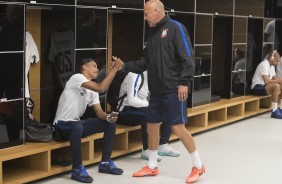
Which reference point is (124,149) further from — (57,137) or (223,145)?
(223,145)

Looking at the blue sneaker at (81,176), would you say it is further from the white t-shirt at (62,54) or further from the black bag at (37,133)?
the white t-shirt at (62,54)

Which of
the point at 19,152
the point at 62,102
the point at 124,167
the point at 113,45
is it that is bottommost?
the point at 124,167

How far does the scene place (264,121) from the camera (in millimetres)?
7676

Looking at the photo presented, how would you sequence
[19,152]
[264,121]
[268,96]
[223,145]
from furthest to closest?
1. [268,96]
2. [264,121]
3. [223,145]
4. [19,152]

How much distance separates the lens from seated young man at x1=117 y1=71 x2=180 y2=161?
5062 mm

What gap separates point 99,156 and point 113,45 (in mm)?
1668

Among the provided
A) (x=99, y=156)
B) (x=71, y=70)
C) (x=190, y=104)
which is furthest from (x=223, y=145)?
(x=71, y=70)

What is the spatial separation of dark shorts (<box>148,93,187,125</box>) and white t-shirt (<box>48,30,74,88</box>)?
952 mm

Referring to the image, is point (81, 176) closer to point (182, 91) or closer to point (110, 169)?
point (110, 169)

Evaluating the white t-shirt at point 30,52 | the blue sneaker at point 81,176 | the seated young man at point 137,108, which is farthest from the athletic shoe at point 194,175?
the white t-shirt at point 30,52

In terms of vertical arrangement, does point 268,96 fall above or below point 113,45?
below

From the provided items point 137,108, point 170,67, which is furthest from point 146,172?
point 170,67

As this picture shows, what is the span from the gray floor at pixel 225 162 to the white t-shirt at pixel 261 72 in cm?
144

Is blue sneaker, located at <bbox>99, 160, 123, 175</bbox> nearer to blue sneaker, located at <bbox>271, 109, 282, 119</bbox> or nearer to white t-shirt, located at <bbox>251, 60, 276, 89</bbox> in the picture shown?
blue sneaker, located at <bbox>271, 109, 282, 119</bbox>
